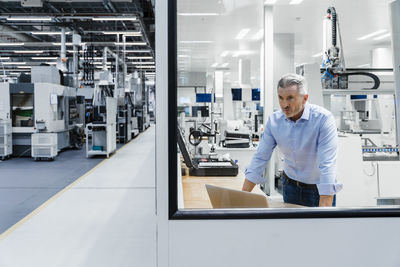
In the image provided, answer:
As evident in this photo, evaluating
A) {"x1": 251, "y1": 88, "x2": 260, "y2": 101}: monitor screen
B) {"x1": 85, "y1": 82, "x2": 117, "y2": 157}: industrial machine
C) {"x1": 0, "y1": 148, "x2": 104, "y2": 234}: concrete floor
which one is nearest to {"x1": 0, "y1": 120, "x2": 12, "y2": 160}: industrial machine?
{"x1": 0, "y1": 148, "x2": 104, "y2": 234}: concrete floor

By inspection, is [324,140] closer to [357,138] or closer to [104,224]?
[357,138]

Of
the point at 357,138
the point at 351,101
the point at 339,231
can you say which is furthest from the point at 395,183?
the point at 351,101

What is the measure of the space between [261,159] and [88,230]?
6.95ft

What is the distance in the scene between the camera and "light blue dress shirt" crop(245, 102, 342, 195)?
1889 mm

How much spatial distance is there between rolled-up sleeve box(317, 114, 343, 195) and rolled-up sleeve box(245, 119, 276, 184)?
0.33 metres

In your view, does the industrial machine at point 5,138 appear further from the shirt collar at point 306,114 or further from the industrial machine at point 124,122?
the shirt collar at point 306,114

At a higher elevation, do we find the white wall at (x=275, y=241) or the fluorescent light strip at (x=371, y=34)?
the fluorescent light strip at (x=371, y=34)

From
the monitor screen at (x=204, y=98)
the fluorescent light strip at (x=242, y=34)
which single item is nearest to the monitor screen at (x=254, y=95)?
the monitor screen at (x=204, y=98)

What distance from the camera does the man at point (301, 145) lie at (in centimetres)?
190

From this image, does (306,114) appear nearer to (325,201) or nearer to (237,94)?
(325,201)

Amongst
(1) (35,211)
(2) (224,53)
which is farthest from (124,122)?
(1) (35,211)

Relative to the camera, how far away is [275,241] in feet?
4.56

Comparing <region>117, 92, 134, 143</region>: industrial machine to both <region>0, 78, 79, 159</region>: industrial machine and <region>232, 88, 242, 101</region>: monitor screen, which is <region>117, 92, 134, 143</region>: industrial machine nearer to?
<region>0, 78, 79, 159</region>: industrial machine

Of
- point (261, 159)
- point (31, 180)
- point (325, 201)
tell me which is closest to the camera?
point (325, 201)
